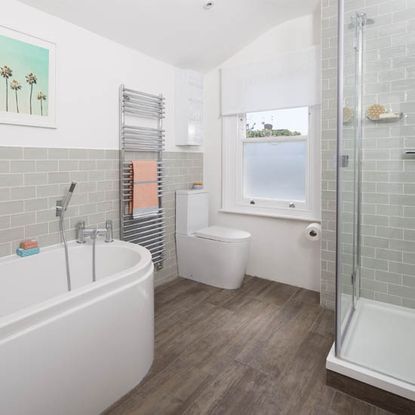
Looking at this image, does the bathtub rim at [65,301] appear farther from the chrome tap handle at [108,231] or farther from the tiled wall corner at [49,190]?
the chrome tap handle at [108,231]

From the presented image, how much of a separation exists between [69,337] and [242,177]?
96.9 inches

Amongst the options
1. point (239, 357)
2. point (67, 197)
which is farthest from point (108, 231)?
point (239, 357)

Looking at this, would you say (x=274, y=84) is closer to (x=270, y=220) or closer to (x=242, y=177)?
(x=242, y=177)

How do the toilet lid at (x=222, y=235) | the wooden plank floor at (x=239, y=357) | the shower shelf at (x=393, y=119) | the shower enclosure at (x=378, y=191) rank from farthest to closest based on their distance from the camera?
1. the toilet lid at (x=222, y=235)
2. the shower shelf at (x=393, y=119)
3. the shower enclosure at (x=378, y=191)
4. the wooden plank floor at (x=239, y=357)

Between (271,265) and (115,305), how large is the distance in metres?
2.03

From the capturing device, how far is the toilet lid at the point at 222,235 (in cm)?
301

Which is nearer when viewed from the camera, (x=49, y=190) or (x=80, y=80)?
(x=49, y=190)

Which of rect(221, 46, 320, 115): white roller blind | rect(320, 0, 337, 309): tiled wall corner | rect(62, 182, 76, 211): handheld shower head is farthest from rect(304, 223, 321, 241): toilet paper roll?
rect(62, 182, 76, 211): handheld shower head

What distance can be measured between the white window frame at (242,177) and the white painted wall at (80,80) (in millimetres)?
1078

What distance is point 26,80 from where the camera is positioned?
208 centimetres

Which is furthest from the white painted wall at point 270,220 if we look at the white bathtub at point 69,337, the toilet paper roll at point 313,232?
the white bathtub at point 69,337

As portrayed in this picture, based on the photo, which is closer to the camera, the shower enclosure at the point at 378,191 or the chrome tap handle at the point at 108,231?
the shower enclosure at the point at 378,191

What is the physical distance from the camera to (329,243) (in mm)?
2689

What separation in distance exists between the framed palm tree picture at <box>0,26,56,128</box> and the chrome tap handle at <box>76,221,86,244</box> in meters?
0.72
